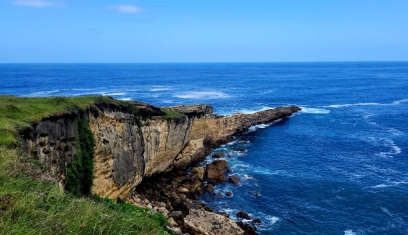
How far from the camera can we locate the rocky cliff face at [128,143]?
24.1m

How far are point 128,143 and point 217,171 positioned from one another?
14515 millimetres

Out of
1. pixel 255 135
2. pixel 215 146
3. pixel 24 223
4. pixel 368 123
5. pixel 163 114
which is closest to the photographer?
pixel 24 223

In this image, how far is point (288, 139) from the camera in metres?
62.2

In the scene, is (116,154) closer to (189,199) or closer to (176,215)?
(176,215)

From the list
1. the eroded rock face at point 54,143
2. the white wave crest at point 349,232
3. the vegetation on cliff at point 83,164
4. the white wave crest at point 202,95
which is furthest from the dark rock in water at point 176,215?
the white wave crest at point 202,95

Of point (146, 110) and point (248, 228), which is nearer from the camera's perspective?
point (248, 228)

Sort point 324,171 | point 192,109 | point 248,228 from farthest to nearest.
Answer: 1. point 192,109
2. point 324,171
3. point 248,228

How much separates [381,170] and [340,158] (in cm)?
624

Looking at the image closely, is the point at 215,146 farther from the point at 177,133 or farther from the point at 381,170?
the point at 381,170

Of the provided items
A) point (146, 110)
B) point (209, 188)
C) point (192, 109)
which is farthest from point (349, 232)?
point (192, 109)

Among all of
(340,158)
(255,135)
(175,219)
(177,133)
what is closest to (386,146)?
(340,158)

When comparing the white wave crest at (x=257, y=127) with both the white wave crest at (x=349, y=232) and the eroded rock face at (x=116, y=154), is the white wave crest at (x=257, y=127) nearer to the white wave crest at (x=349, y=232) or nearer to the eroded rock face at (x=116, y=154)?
the eroded rock face at (x=116, y=154)

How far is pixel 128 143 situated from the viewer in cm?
3581

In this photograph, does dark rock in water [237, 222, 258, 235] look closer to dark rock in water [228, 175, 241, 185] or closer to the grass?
dark rock in water [228, 175, 241, 185]
